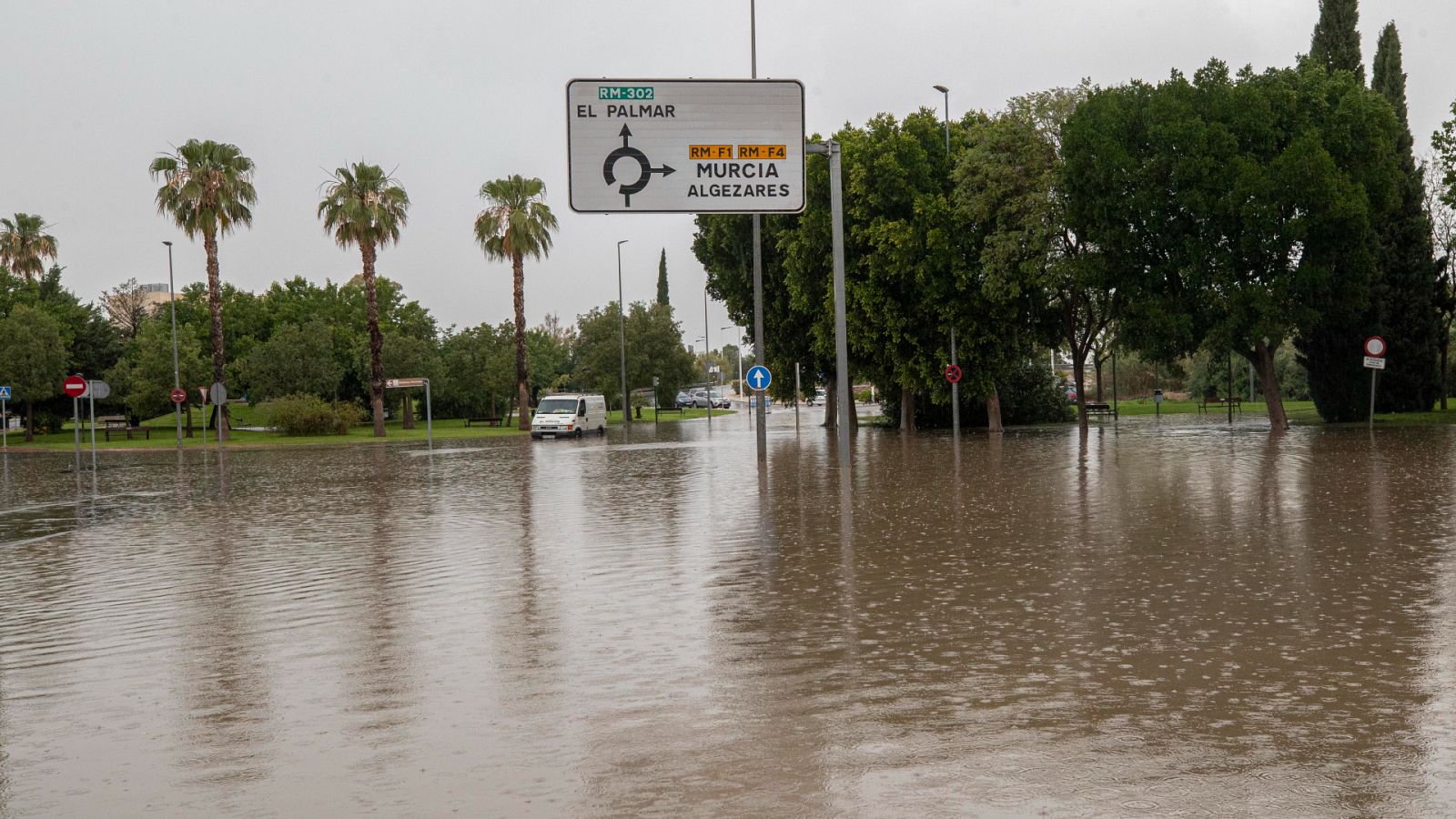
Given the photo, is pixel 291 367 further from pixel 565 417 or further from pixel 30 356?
pixel 565 417

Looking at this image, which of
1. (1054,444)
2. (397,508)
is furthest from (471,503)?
(1054,444)

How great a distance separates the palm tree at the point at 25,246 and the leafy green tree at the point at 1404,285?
7508 centimetres

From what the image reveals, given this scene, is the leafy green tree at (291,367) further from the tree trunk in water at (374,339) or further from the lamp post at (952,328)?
the lamp post at (952,328)

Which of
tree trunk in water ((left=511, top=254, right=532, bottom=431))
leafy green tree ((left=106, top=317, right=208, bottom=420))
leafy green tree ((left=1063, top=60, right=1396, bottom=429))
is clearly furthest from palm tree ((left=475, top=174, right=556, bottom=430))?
leafy green tree ((left=1063, top=60, right=1396, bottom=429))

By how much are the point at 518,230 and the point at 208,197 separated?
1444 cm

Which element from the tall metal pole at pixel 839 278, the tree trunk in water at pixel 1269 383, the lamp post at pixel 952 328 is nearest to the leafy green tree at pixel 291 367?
the lamp post at pixel 952 328

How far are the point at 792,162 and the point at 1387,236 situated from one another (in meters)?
31.6

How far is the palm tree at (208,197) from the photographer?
179ft

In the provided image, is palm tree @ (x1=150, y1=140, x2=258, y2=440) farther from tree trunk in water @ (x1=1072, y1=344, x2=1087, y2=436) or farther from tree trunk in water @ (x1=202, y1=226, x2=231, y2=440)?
tree trunk in water @ (x1=1072, y1=344, x2=1087, y2=436)

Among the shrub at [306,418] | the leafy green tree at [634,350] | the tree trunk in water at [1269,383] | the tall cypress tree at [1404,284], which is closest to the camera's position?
the tree trunk in water at [1269,383]

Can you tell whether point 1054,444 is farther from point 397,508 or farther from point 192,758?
point 192,758

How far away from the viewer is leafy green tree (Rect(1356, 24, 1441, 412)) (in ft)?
146

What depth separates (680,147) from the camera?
70.5 ft

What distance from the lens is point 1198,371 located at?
86.6 metres
